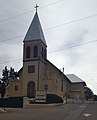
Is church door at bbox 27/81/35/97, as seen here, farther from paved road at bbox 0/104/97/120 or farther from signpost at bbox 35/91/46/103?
paved road at bbox 0/104/97/120

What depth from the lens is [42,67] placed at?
182 feet

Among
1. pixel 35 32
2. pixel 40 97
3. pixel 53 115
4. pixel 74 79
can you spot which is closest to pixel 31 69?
pixel 35 32

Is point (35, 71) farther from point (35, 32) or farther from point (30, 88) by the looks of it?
point (35, 32)

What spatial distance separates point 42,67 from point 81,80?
817 inches

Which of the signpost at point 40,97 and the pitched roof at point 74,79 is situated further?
the pitched roof at point 74,79

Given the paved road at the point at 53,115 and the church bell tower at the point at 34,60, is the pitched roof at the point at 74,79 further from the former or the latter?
the paved road at the point at 53,115

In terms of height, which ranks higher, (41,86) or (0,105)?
(41,86)

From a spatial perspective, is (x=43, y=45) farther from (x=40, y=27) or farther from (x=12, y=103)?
(x=12, y=103)

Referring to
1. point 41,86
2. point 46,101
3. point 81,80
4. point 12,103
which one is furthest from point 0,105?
point 81,80

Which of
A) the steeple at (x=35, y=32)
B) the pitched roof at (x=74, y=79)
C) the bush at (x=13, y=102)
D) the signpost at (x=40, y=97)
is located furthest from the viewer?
the pitched roof at (x=74, y=79)

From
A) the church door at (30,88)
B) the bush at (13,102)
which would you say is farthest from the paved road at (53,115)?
the church door at (30,88)

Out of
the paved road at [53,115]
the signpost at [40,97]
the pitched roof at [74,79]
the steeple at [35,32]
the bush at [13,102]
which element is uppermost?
the steeple at [35,32]

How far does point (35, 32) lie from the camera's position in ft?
185

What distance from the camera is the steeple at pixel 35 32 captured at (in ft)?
182
